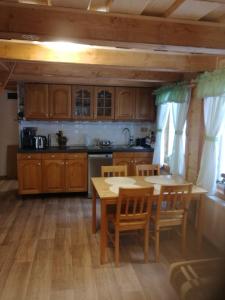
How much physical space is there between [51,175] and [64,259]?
7.09 feet

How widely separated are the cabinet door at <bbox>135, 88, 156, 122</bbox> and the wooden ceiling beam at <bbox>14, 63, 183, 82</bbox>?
3.66 ft

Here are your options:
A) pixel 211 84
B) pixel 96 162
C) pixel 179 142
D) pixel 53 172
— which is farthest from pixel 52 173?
pixel 211 84

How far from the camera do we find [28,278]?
2.43m

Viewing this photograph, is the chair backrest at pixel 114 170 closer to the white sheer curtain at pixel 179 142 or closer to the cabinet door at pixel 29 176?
the white sheer curtain at pixel 179 142

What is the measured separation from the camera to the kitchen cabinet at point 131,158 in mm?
4883

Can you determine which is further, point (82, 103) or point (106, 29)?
point (82, 103)

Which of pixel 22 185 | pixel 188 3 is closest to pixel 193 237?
pixel 188 3

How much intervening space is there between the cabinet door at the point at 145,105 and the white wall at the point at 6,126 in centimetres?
296

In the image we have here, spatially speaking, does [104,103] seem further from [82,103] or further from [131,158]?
[131,158]

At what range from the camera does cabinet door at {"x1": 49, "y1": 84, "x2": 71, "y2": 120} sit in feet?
15.8

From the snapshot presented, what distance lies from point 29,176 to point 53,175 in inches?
17.2

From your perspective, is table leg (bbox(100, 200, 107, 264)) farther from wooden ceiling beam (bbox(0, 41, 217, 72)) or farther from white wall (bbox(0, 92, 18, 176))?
white wall (bbox(0, 92, 18, 176))

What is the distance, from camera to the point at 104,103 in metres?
5.10

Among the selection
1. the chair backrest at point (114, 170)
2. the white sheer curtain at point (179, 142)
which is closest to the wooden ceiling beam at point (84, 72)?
the white sheer curtain at point (179, 142)
